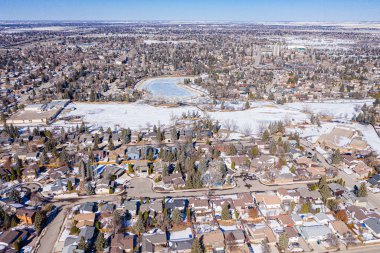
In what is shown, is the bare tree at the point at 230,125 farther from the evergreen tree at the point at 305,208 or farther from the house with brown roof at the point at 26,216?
the house with brown roof at the point at 26,216

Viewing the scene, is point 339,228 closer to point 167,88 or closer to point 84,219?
point 84,219

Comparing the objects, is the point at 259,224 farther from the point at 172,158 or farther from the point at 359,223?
the point at 172,158

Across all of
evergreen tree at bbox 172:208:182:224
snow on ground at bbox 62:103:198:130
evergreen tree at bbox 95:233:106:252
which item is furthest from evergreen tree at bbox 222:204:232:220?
snow on ground at bbox 62:103:198:130

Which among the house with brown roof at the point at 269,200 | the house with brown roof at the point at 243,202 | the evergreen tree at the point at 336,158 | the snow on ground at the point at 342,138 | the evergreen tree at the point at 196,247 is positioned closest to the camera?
the evergreen tree at the point at 196,247

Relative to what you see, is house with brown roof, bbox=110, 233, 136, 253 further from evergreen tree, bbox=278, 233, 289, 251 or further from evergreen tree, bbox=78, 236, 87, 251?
evergreen tree, bbox=278, 233, 289, 251

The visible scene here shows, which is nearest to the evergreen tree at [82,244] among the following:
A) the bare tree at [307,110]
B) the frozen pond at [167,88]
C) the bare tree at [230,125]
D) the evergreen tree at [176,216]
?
the evergreen tree at [176,216]

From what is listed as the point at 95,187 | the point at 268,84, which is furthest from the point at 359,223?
the point at 268,84
